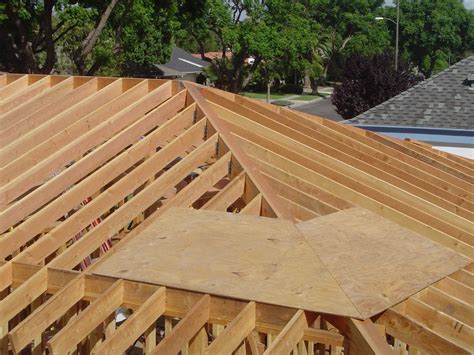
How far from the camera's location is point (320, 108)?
47406 mm

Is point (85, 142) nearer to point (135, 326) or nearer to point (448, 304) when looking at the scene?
point (135, 326)

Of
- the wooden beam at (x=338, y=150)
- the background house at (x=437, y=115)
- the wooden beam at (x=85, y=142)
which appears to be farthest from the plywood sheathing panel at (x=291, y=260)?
the background house at (x=437, y=115)

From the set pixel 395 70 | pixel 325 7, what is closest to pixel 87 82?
pixel 395 70

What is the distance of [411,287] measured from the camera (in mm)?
4531

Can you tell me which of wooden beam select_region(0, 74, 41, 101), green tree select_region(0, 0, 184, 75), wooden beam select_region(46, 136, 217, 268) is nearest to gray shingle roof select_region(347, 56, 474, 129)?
wooden beam select_region(0, 74, 41, 101)

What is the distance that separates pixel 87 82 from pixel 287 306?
191 inches

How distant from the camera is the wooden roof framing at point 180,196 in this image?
4.18 metres

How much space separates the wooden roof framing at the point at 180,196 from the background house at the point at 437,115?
6858 mm

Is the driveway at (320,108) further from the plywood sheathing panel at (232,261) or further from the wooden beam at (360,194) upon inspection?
the plywood sheathing panel at (232,261)

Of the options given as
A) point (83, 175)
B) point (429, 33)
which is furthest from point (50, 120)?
point (429, 33)

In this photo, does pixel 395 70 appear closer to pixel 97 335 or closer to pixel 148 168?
pixel 148 168

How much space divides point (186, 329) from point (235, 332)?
307 mm

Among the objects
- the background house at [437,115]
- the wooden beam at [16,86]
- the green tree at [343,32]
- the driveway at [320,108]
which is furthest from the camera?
the green tree at [343,32]

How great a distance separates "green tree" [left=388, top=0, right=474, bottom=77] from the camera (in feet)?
259
